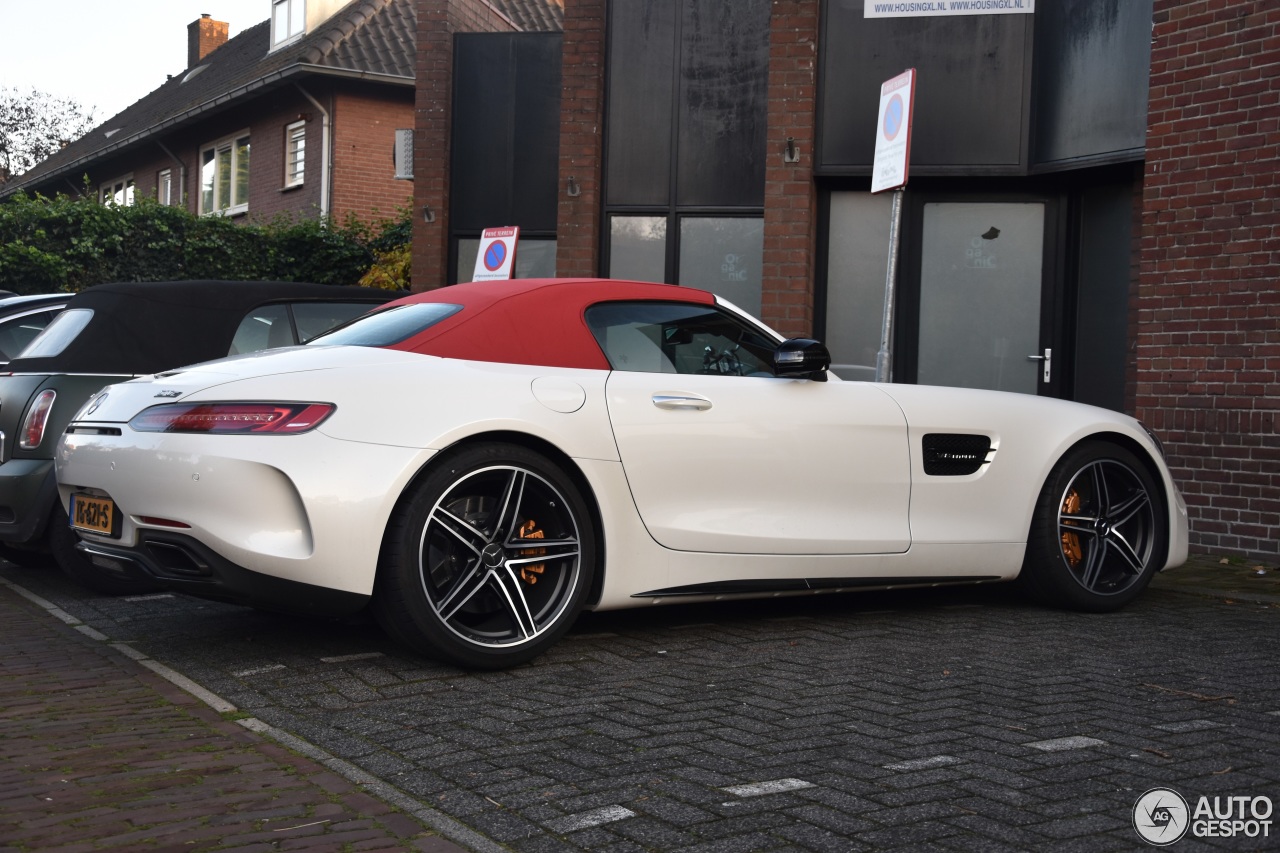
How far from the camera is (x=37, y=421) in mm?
6281

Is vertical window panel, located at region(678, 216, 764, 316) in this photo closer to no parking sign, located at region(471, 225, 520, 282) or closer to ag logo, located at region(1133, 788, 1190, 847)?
no parking sign, located at region(471, 225, 520, 282)

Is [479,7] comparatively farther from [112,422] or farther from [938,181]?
[112,422]

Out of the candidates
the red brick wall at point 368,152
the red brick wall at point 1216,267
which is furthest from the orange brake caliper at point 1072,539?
the red brick wall at point 368,152

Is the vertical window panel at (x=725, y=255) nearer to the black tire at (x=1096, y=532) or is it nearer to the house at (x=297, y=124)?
the black tire at (x=1096, y=532)

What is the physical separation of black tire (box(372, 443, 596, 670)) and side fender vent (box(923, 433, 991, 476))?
168cm

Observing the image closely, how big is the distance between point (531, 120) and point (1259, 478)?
27.7ft

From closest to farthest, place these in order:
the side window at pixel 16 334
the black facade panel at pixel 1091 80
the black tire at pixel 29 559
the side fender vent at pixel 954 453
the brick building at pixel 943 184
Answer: the side fender vent at pixel 954 453 < the black tire at pixel 29 559 < the brick building at pixel 943 184 < the side window at pixel 16 334 < the black facade panel at pixel 1091 80

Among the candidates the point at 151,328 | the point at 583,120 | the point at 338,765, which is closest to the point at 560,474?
the point at 338,765

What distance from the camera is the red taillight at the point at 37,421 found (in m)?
6.26

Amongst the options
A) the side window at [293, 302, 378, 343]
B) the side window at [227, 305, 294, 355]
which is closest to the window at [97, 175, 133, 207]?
the side window at [293, 302, 378, 343]

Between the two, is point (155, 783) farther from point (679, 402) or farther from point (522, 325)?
point (679, 402)

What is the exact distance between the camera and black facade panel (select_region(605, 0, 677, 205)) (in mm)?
12625

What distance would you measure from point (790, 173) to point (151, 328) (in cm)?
659

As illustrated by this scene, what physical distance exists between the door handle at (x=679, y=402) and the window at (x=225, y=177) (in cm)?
2419
